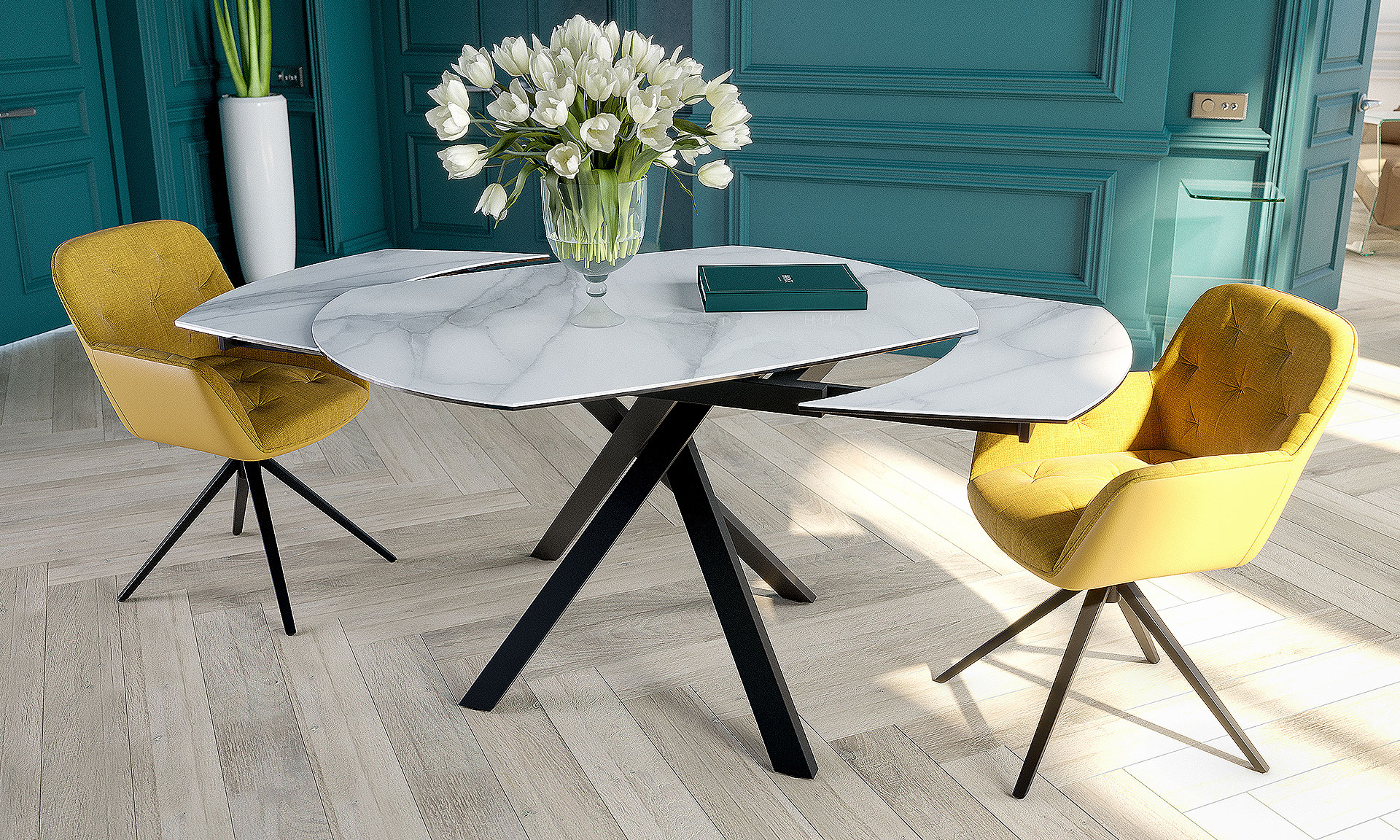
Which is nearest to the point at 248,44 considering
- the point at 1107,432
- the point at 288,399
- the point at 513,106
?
the point at 288,399

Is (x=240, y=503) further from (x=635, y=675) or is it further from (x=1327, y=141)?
(x=1327, y=141)

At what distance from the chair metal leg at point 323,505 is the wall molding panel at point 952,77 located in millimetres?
2487

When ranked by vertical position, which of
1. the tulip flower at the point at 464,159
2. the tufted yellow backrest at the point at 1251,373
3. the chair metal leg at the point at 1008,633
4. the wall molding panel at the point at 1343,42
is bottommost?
the chair metal leg at the point at 1008,633

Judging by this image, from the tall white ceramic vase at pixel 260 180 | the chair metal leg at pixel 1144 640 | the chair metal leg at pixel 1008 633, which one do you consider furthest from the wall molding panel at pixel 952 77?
the chair metal leg at pixel 1008 633

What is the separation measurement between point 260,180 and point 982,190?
3109 mm

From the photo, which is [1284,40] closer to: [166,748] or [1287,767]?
[1287,767]

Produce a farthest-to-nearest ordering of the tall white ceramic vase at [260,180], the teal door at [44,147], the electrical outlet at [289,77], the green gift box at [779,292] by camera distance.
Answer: the electrical outlet at [289,77]
the tall white ceramic vase at [260,180]
the teal door at [44,147]
the green gift box at [779,292]

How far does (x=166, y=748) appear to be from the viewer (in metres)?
2.01

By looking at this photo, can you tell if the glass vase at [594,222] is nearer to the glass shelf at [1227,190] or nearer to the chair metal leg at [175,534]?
the chair metal leg at [175,534]

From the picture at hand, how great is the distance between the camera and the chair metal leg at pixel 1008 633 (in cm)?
208

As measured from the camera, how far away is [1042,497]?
6.47 ft

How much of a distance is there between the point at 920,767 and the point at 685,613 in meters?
0.69

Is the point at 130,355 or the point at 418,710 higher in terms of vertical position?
the point at 130,355

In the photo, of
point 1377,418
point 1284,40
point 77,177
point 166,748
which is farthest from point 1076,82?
point 77,177
